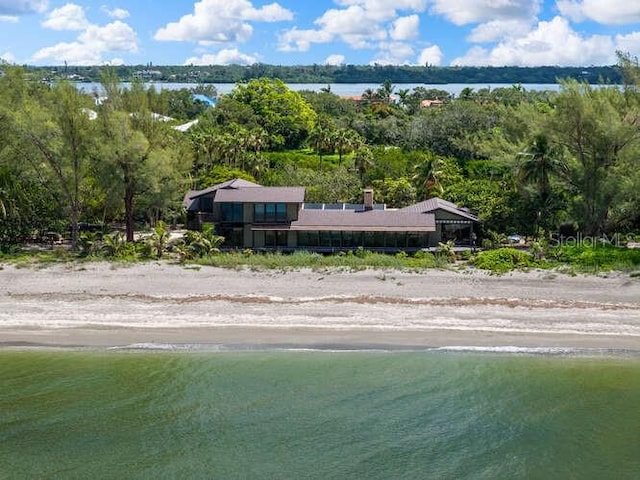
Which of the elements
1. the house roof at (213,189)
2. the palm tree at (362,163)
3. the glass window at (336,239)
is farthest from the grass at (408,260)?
the palm tree at (362,163)

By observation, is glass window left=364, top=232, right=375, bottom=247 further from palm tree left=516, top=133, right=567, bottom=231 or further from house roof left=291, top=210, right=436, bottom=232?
palm tree left=516, top=133, right=567, bottom=231

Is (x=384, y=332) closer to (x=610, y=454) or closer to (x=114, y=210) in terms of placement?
(x=610, y=454)

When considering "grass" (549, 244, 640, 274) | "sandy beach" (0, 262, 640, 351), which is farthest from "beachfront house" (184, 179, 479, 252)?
A: "grass" (549, 244, 640, 274)

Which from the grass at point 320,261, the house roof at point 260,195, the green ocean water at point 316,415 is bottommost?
the green ocean water at point 316,415

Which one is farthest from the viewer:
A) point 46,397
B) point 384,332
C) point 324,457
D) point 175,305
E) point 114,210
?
point 114,210

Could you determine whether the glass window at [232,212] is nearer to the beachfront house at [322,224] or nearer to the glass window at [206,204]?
the beachfront house at [322,224]

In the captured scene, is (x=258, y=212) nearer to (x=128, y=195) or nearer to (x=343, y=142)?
(x=128, y=195)

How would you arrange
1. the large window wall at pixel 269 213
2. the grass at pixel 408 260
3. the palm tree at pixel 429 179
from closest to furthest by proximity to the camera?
the grass at pixel 408 260 → the large window wall at pixel 269 213 → the palm tree at pixel 429 179

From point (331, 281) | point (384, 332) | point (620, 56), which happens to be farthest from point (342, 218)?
point (620, 56)
